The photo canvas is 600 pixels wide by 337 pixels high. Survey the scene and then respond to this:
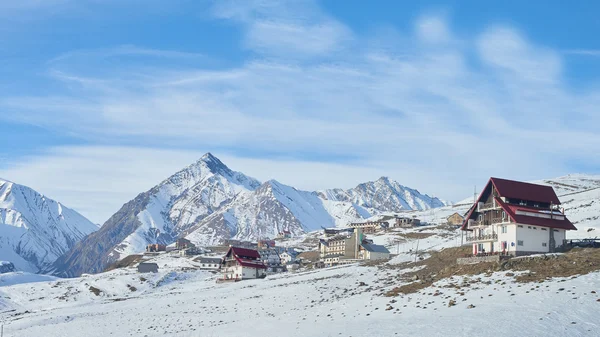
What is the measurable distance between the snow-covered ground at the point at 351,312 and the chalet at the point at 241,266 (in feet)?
134

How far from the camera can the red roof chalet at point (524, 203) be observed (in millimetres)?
72625

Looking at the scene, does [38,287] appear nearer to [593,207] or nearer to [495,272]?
[495,272]

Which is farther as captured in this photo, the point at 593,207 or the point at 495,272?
the point at 593,207

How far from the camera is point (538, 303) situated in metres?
44.7

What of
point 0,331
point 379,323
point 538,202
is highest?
point 538,202

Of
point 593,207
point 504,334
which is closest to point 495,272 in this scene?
point 504,334

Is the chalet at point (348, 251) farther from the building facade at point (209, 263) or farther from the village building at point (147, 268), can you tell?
the village building at point (147, 268)

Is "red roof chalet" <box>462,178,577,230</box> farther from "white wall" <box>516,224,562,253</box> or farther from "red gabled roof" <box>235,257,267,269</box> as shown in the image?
"red gabled roof" <box>235,257,267,269</box>

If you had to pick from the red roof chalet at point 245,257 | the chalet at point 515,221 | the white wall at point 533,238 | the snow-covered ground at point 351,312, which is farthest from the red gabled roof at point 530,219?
the red roof chalet at point 245,257

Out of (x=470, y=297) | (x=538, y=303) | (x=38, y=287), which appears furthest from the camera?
(x=38, y=287)

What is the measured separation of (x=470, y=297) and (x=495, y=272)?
10.9m

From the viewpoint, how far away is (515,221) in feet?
232

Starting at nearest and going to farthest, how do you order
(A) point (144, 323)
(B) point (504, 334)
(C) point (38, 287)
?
(B) point (504, 334), (A) point (144, 323), (C) point (38, 287)

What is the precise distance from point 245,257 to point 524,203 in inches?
2955
